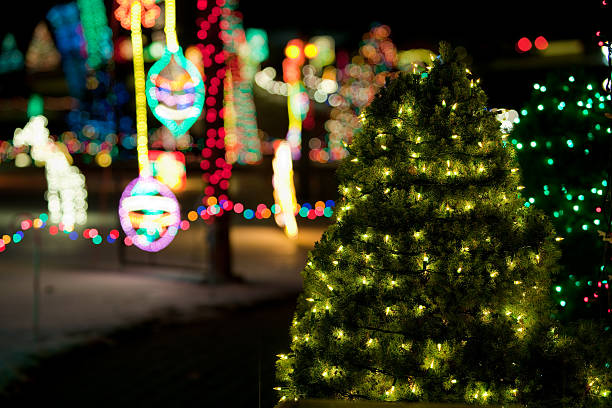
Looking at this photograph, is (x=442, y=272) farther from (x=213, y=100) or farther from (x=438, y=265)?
(x=213, y=100)

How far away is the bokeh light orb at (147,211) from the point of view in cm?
1170

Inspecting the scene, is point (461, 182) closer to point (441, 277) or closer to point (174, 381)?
point (441, 277)

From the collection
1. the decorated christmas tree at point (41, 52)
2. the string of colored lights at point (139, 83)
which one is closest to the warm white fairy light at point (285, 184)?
the string of colored lights at point (139, 83)

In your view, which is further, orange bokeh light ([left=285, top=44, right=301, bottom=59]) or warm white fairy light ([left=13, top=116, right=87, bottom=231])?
orange bokeh light ([left=285, top=44, right=301, bottom=59])

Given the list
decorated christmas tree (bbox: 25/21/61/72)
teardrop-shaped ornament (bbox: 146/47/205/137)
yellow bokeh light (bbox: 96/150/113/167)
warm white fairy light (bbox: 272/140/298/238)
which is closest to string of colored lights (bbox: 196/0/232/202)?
teardrop-shaped ornament (bbox: 146/47/205/137)

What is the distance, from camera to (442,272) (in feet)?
12.4

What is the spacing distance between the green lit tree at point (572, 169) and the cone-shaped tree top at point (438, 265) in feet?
4.35

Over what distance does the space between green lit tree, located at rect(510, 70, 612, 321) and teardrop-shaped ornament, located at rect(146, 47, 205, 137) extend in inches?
242

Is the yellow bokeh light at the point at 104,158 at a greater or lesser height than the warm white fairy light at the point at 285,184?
greater

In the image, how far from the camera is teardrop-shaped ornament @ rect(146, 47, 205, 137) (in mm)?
10523

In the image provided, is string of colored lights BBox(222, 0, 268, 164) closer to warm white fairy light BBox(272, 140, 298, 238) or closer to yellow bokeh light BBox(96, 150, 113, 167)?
yellow bokeh light BBox(96, 150, 113, 167)

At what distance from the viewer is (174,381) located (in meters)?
6.39

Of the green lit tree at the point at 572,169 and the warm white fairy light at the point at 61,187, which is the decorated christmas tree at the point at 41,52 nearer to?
the warm white fairy light at the point at 61,187

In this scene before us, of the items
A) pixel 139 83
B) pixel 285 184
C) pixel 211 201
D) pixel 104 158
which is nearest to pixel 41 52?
pixel 104 158
